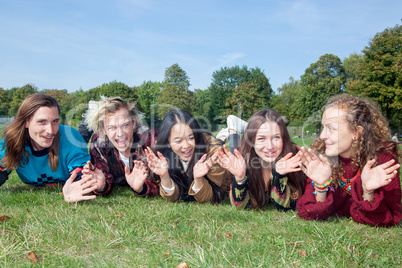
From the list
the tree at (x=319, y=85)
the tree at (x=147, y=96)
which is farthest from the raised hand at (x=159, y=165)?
the tree at (x=147, y=96)

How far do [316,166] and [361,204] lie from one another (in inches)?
29.4

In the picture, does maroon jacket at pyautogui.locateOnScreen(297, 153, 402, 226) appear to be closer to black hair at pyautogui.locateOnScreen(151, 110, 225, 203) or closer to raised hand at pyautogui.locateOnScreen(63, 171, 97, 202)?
black hair at pyautogui.locateOnScreen(151, 110, 225, 203)

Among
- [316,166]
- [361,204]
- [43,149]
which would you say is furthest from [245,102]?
[361,204]

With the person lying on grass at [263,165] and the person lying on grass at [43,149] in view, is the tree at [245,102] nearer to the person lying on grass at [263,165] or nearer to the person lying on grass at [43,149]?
the person lying on grass at [43,149]

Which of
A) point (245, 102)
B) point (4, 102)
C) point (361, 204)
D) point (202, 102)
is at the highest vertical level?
point (4, 102)

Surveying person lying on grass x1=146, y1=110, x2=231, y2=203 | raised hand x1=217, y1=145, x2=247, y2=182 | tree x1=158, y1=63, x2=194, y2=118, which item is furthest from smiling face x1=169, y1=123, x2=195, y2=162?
tree x1=158, y1=63, x2=194, y2=118

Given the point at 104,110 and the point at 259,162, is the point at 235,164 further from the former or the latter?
the point at 104,110

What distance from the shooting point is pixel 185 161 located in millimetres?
5496

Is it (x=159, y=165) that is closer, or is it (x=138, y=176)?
(x=159, y=165)

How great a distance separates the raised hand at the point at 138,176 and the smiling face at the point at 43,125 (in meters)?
1.52

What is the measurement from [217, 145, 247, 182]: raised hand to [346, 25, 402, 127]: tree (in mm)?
32394

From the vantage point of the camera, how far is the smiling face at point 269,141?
Result: 4801mm

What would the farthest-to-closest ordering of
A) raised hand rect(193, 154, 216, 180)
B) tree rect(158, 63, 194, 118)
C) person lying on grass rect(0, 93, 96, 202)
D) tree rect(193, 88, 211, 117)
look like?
tree rect(193, 88, 211, 117)
tree rect(158, 63, 194, 118)
person lying on grass rect(0, 93, 96, 202)
raised hand rect(193, 154, 216, 180)

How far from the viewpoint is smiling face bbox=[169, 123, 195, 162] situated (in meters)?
5.24
